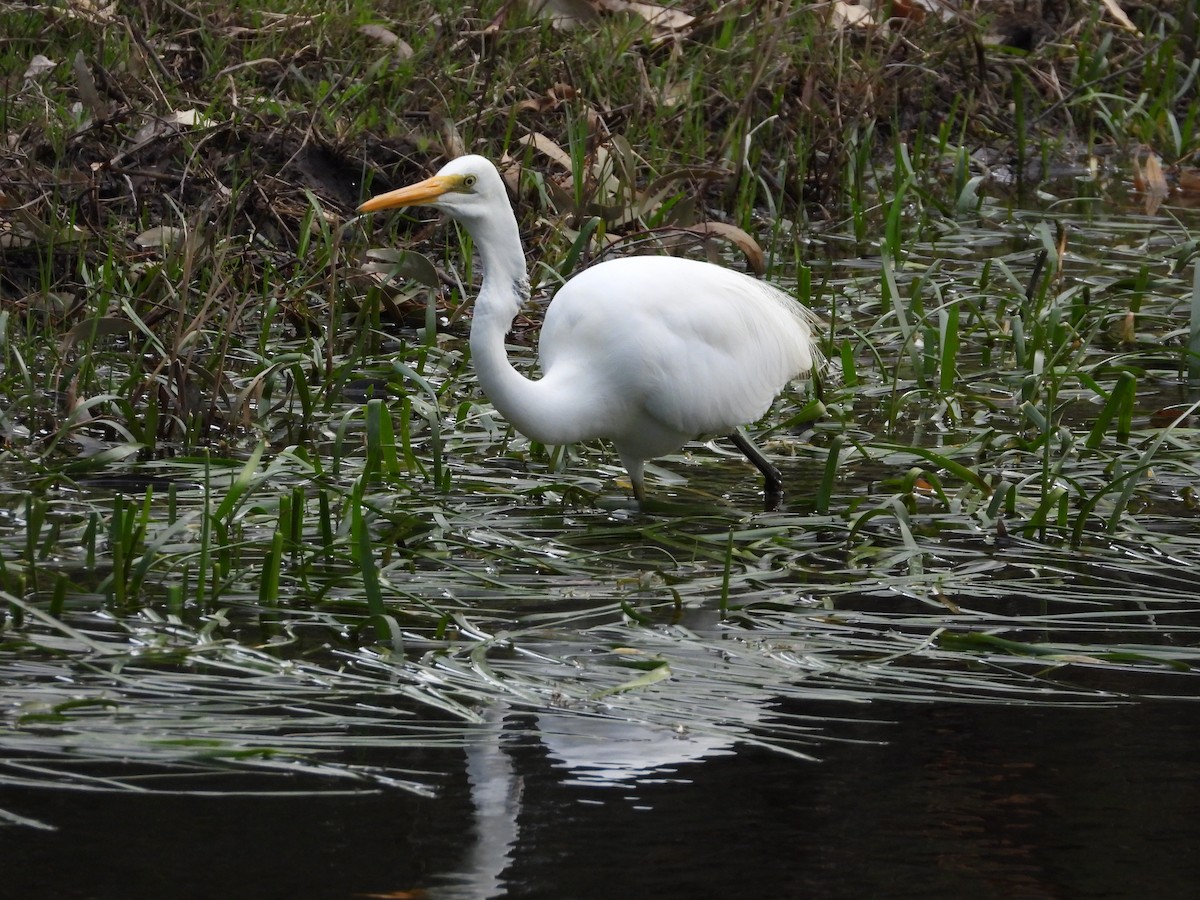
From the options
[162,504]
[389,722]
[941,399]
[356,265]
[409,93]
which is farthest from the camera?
[409,93]

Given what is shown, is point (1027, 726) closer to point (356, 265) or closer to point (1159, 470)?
point (1159, 470)

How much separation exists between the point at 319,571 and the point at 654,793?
1.31 metres

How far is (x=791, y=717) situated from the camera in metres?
3.44

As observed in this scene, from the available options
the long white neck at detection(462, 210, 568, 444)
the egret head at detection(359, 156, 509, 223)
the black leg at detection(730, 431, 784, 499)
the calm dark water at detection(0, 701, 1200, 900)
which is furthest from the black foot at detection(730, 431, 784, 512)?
the calm dark water at detection(0, 701, 1200, 900)

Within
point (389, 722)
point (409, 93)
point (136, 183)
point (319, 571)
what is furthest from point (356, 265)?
point (389, 722)

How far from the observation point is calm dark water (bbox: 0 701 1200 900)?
2705 mm

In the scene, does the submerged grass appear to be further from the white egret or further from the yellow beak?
the yellow beak

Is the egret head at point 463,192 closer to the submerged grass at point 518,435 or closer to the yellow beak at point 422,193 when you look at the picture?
the yellow beak at point 422,193

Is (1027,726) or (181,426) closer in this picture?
(1027,726)

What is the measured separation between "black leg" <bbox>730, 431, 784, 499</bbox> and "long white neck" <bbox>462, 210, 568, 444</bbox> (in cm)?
83

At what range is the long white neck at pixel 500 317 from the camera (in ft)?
14.9

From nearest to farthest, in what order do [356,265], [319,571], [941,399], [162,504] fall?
[319,571]
[162,504]
[941,399]
[356,265]

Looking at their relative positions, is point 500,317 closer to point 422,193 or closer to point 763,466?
point 422,193

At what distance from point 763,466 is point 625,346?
0.63 meters
